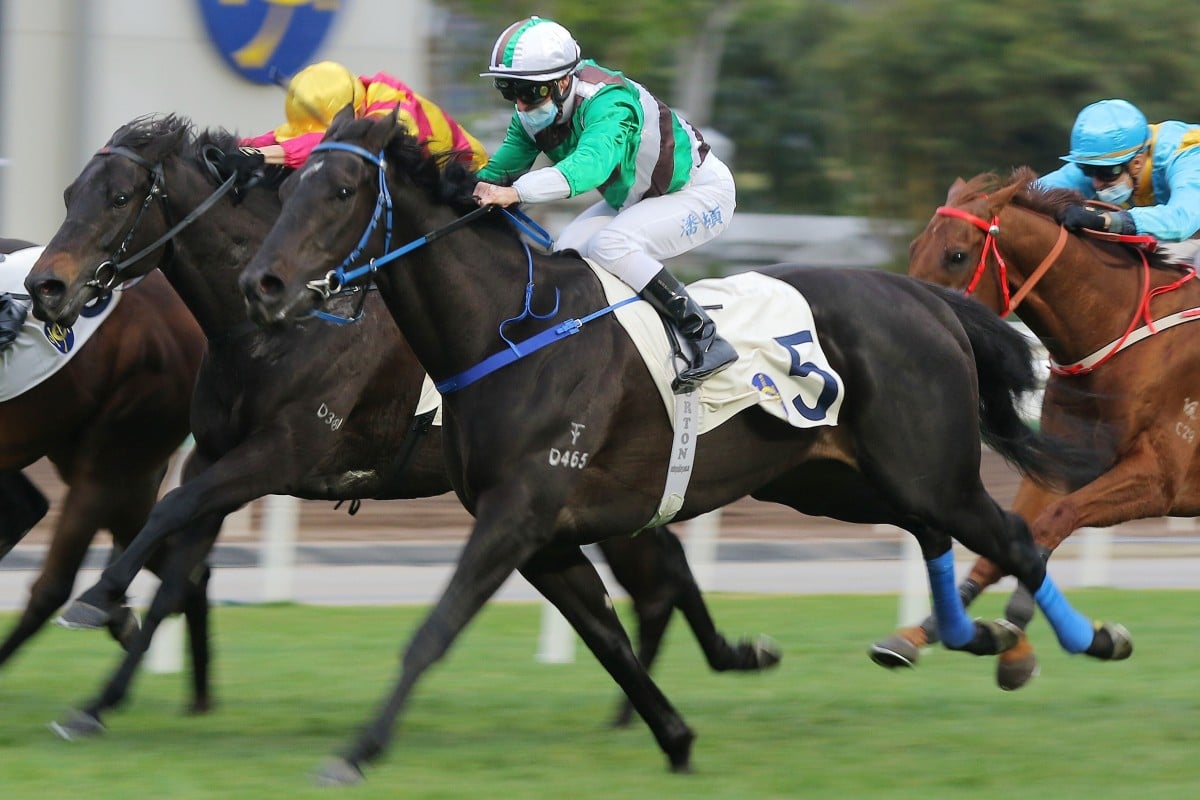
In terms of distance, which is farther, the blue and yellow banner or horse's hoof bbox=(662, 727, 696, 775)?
the blue and yellow banner

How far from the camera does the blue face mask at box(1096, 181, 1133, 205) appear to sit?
6719 mm

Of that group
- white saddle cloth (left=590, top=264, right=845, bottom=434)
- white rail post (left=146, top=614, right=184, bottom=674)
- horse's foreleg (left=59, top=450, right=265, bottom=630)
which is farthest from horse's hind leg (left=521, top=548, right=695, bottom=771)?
white rail post (left=146, top=614, right=184, bottom=674)

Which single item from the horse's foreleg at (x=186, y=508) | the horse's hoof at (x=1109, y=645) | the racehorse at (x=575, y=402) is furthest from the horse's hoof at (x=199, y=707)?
the horse's hoof at (x=1109, y=645)

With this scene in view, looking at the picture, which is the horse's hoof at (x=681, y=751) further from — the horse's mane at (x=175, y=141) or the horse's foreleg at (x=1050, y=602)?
the horse's mane at (x=175, y=141)

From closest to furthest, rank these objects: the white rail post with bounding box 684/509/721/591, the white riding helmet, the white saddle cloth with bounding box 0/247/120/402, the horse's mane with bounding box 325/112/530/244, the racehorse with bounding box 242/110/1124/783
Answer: the racehorse with bounding box 242/110/1124/783 → the horse's mane with bounding box 325/112/530/244 → the white riding helmet → the white saddle cloth with bounding box 0/247/120/402 → the white rail post with bounding box 684/509/721/591

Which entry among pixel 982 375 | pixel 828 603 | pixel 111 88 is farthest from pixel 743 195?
pixel 982 375

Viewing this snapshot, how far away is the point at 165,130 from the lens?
5.55 meters

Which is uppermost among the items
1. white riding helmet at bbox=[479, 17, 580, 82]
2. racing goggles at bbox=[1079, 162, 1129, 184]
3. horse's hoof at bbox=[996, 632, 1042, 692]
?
white riding helmet at bbox=[479, 17, 580, 82]

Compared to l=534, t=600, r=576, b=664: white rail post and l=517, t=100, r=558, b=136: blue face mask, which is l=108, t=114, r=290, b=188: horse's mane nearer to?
l=517, t=100, r=558, b=136: blue face mask

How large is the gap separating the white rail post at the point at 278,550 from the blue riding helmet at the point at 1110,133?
384 cm

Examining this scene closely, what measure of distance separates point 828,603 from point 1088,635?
10.1ft

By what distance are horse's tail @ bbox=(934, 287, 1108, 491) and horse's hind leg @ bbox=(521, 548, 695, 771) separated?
5.04 ft

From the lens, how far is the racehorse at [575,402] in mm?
4625

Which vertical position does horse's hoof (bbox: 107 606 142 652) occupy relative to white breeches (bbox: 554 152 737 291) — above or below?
below
